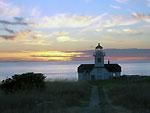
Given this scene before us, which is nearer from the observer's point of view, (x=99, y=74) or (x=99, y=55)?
(x=99, y=55)

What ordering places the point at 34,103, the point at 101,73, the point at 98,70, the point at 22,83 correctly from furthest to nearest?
the point at 101,73
the point at 98,70
the point at 22,83
the point at 34,103

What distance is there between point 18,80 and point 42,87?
1775 millimetres

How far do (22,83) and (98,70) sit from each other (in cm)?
4654

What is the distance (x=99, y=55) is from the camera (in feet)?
227

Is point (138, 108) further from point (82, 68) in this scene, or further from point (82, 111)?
point (82, 68)

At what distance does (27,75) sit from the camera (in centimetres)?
2530

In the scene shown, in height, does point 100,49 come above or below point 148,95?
above

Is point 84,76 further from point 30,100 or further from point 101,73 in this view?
point 30,100

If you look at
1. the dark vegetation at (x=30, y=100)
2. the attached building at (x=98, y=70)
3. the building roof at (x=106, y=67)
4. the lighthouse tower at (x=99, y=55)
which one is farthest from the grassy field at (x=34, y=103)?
the building roof at (x=106, y=67)

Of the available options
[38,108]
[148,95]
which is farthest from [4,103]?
A: [148,95]

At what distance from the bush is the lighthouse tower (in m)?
43.9

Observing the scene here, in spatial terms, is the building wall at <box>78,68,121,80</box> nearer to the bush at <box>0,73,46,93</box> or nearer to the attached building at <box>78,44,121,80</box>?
the attached building at <box>78,44,121,80</box>

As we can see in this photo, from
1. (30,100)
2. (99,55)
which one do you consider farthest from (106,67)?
(30,100)

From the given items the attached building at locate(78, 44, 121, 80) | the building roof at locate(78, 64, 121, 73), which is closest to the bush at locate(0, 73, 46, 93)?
the attached building at locate(78, 44, 121, 80)
